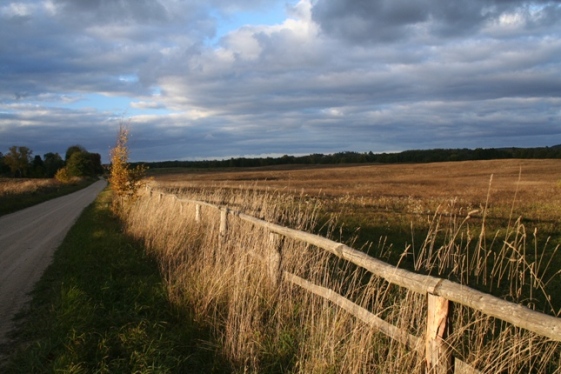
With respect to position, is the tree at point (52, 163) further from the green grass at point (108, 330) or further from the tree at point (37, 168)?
the green grass at point (108, 330)

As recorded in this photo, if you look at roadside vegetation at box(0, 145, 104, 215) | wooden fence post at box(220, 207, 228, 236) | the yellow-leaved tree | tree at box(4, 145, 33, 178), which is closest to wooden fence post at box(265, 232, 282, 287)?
wooden fence post at box(220, 207, 228, 236)

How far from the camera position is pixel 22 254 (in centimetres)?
1138

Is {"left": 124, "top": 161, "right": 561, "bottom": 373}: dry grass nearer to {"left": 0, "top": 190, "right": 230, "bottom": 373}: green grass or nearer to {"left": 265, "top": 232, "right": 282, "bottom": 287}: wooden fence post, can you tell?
{"left": 265, "top": 232, "right": 282, "bottom": 287}: wooden fence post

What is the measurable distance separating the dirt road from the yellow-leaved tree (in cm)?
202

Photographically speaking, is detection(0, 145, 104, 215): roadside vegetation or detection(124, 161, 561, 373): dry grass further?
detection(0, 145, 104, 215): roadside vegetation

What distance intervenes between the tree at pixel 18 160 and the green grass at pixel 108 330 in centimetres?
11987

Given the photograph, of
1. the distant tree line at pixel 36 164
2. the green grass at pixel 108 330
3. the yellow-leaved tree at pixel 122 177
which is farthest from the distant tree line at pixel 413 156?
the green grass at pixel 108 330

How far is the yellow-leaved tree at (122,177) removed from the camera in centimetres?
1820

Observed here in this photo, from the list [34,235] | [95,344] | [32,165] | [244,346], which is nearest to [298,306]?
[244,346]

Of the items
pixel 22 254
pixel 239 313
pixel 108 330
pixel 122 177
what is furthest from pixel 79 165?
pixel 239 313

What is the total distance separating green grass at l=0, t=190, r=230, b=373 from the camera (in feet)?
16.2

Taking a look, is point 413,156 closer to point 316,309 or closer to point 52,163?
point 52,163

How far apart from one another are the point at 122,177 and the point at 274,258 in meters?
13.2

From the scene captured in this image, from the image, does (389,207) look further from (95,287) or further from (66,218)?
(95,287)
